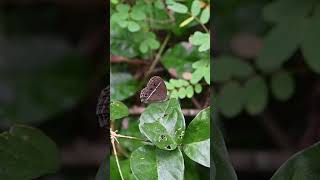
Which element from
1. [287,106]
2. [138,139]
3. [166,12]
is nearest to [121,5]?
[166,12]

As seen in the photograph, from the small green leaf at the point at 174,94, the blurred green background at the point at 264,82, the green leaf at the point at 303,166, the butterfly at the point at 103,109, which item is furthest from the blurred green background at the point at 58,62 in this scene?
the green leaf at the point at 303,166

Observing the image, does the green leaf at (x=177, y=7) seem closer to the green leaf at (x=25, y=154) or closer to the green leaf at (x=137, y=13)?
the green leaf at (x=137, y=13)

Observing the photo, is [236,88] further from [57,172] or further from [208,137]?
[57,172]

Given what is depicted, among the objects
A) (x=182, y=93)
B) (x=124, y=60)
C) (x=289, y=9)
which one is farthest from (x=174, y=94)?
(x=289, y=9)

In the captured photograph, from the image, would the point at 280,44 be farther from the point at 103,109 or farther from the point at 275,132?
the point at 103,109

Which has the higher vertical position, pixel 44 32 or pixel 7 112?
pixel 44 32

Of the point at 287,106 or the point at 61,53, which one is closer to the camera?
the point at 61,53

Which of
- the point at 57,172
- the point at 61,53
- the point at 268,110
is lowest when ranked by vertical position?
the point at 57,172
